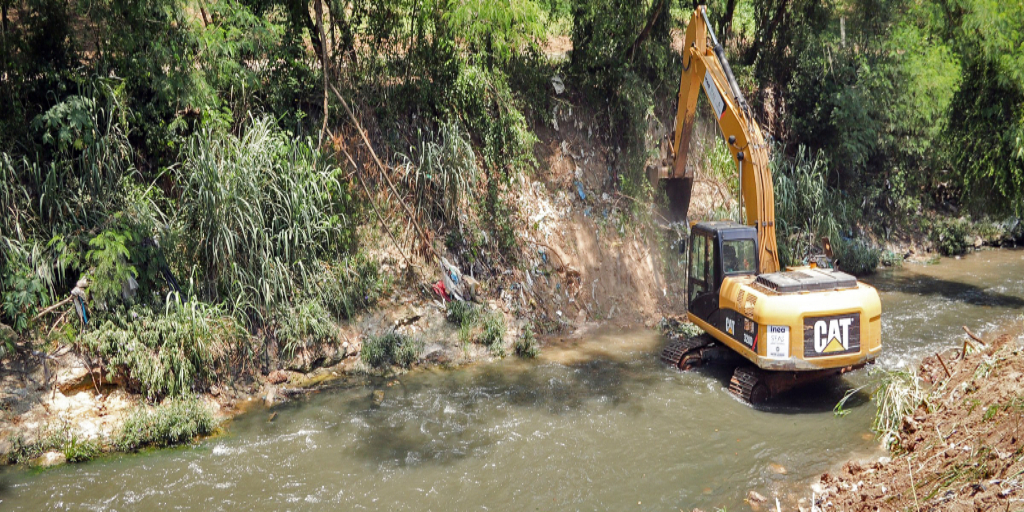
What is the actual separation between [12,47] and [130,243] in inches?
109

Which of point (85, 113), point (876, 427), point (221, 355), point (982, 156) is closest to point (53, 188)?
point (85, 113)

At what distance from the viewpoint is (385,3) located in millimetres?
11672

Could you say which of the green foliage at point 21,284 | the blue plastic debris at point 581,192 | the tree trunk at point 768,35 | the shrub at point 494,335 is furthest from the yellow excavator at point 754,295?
the green foliage at point 21,284

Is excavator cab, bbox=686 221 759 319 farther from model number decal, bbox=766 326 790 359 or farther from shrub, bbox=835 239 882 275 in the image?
shrub, bbox=835 239 882 275

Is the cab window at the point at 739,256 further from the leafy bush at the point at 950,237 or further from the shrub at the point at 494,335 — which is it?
the leafy bush at the point at 950,237

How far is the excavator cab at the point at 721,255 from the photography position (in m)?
9.45

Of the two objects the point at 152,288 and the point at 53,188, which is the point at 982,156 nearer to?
the point at 152,288

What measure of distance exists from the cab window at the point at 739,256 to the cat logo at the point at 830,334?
1.43m

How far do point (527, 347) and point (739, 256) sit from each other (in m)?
3.23

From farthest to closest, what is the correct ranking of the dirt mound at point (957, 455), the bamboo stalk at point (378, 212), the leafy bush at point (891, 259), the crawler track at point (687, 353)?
the leafy bush at point (891, 259) < the bamboo stalk at point (378, 212) < the crawler track at point (687, 353) < the dirt mound at point (957, 455)

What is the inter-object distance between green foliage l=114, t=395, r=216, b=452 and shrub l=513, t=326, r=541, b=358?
4.24 m

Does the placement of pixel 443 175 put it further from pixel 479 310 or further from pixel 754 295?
A: pixel 754 295

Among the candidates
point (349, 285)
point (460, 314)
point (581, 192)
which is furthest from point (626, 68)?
point (349, 285)

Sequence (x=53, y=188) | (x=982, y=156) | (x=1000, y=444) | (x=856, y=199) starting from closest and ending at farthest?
(x=1000, y=444) < (x=53, y=188) < (x=982, y=156) < (x=856, y=199)
